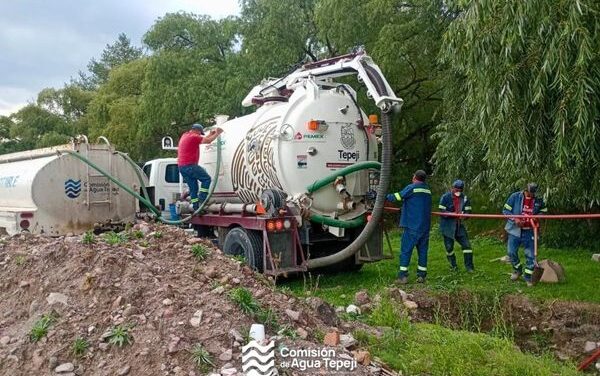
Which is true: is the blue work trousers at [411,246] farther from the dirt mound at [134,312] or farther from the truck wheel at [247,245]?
the dirt mound at [134,312]

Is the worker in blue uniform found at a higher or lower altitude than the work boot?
higher

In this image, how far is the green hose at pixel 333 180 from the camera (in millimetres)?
9047

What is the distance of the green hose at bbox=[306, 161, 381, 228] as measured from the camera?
29.7 feet

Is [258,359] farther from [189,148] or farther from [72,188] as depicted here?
[72,188]

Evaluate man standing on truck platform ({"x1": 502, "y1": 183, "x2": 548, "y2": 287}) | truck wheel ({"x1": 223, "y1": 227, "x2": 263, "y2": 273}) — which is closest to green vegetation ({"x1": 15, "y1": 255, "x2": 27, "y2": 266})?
truck wheel ({"x1": 223, "y1": 227, "x2": 263, "y2": 273})

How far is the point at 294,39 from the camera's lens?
18.4 metres

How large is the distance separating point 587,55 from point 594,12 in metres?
0.54

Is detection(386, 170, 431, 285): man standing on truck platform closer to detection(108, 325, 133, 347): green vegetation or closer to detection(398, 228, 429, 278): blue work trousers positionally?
Answer: detection(398, 228, 429, 278): blue work trousers

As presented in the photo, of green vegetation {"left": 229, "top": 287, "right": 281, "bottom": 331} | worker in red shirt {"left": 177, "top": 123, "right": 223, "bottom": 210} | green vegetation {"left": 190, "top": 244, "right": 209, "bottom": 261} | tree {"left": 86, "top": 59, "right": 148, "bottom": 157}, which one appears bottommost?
green vegetation {"left": 229, "top": 287, "right": 281, "bottom": 331}

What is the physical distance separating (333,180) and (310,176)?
13.7 inches

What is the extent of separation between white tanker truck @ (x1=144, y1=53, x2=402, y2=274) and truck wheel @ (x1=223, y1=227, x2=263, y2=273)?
15 mm

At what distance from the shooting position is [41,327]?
4938mm

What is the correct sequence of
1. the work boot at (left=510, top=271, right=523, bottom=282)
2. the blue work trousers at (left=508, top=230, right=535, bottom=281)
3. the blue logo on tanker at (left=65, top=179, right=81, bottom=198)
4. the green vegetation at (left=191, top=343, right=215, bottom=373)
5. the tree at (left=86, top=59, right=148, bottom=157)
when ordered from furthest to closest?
the tree at (left=86, top=59, right=148, bottom=157), the blue logo on tanker at (left=65, top=179, right=81, bottom=198), the work boot at (left=510, top=271, right=523, bottom=282), the blue work trousers at (left=508, top=230, right=535, bottom=281), the green vegetation at (left=191, top=343, right=215, bottom=373)

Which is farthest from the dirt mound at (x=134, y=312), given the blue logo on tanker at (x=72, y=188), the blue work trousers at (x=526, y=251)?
the blue logo on tanker at (x=72, y=188)
